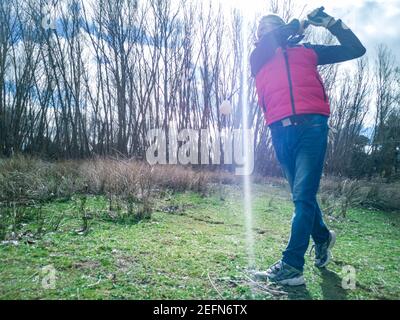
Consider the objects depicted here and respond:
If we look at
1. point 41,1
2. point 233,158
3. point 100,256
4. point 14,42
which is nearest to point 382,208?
point 100,256

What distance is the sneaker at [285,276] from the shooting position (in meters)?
1.85

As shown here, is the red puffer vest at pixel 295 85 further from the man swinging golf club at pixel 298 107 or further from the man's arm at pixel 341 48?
the man's arm at pixel 341 48

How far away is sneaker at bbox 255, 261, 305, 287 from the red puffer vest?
95 cm

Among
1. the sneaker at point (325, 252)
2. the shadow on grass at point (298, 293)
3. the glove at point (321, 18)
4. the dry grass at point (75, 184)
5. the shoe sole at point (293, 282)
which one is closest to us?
the shadow on grass at point (298, 293)

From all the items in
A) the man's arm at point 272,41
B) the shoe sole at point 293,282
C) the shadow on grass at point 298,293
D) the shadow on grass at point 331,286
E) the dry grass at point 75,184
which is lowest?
the shadow on grass at point 331,286

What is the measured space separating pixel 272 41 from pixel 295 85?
361 mm

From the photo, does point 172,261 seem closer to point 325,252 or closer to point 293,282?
point 293,282

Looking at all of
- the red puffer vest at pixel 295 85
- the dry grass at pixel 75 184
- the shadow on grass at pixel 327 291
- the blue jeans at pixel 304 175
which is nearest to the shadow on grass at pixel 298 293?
the shadow on grass at pixel 327 291

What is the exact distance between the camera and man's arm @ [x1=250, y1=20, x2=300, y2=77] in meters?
2.03

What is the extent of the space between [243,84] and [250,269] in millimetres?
18145

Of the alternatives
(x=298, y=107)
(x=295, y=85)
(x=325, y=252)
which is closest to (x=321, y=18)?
(x=295, y=85)

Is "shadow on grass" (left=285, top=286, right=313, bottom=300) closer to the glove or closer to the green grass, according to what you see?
the green grass
